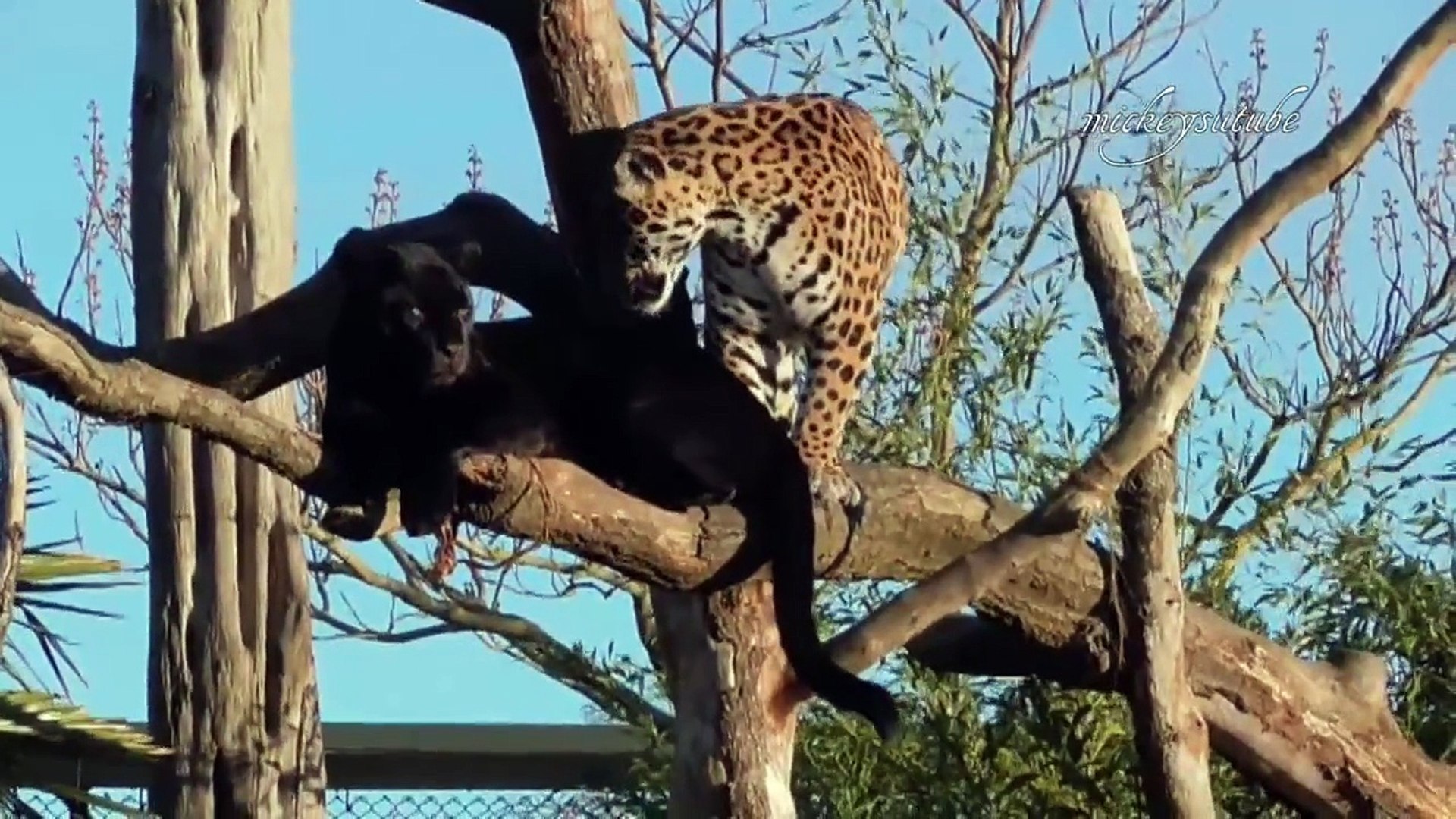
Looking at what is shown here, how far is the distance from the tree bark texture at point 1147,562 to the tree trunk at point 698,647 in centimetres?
62

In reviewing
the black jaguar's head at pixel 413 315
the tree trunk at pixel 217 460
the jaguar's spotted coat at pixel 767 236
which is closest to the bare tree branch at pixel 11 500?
the black jaguar's head at pixel 413 315

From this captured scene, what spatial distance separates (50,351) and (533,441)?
3.13 ft

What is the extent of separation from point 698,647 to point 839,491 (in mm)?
364

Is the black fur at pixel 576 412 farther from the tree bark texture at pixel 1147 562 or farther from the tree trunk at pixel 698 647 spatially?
the tree bark texture at pixel 1147 562

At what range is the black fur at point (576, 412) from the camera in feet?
11.4

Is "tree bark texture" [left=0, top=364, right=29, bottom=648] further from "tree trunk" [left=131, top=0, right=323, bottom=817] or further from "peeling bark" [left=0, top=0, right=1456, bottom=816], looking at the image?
"tree trunk" [left=131, top=0, right=323, bottom=817]

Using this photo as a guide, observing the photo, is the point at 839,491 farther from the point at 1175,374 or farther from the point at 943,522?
the point at 1175,374

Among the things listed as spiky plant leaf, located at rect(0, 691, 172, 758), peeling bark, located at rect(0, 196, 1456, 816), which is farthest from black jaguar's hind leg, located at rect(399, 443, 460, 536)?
spiky plant leaf, located at rect(0, 691, 172, 758)

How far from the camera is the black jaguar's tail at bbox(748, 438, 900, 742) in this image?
3.63 metres

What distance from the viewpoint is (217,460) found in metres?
4.18

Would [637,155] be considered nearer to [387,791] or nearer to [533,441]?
[533,441]

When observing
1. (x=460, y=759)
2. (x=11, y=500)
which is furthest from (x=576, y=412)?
(x=460, y=759)

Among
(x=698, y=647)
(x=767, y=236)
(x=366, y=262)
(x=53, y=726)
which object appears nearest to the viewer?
(x=53, y=726)

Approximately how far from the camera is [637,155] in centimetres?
462
